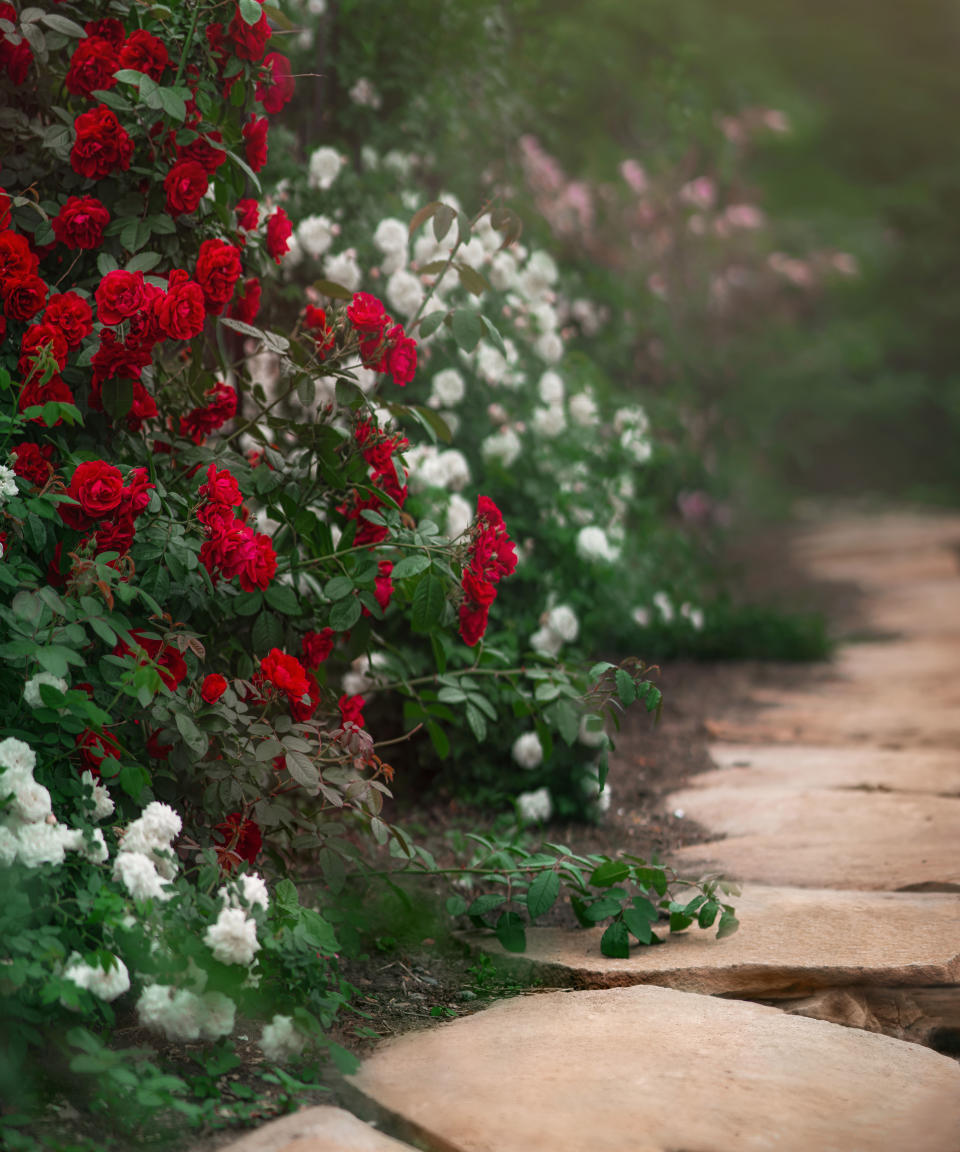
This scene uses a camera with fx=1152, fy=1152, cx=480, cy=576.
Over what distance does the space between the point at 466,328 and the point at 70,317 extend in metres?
0.73

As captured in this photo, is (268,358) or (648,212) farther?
(648,212)

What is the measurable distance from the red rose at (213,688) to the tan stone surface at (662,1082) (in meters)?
0.61

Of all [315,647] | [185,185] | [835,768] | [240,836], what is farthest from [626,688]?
[835,768]

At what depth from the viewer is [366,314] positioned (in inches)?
81.7

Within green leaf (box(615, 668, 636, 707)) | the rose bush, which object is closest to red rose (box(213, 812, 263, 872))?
the rose bush

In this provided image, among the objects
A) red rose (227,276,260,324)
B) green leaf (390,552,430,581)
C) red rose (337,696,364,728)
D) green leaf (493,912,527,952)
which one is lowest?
green leaf (493,912,527,952)

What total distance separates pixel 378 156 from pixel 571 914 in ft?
7.86

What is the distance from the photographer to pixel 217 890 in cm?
174

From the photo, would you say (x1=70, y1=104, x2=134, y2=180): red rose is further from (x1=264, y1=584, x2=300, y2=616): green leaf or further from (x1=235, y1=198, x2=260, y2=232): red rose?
(x1=264, y1=584, x2=300, y2=616): green leaf

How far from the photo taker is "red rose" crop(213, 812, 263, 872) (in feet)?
6.31

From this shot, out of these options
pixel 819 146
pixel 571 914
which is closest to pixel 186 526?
pixel 571 914

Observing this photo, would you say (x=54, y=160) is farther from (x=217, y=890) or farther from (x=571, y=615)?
(x=571, y=615)

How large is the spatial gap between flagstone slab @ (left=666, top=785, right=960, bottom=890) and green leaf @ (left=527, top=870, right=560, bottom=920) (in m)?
0.56

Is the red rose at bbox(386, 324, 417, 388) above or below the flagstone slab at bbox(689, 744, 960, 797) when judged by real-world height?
above
